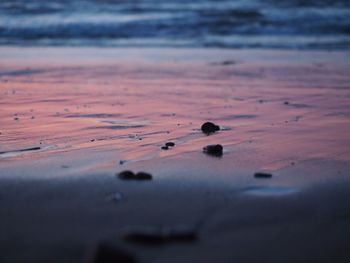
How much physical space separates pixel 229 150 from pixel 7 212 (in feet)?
5.81

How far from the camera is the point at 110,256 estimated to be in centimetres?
185

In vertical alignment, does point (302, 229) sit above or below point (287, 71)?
below

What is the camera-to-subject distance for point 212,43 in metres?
15.0

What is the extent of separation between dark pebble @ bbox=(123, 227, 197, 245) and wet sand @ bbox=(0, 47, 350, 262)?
3cm

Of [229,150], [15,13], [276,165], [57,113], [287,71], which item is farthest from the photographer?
[15,13]

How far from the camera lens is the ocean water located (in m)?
15.9

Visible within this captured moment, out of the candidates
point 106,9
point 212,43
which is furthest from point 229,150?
point 106,9

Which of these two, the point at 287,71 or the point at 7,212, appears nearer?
the point at 7,212

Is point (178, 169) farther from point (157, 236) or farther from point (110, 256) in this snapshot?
point (110, 256)

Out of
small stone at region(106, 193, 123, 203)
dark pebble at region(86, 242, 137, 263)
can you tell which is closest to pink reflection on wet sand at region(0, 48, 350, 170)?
small stone at region(106, 193, 123, 203)

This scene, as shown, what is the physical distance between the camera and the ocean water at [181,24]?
15852 mm

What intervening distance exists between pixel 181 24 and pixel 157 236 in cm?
1794

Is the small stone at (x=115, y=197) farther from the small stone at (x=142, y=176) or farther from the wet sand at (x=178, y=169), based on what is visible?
the small stone at (x=142, y=176)

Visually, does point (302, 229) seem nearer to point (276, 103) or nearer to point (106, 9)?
point (276, 103)
